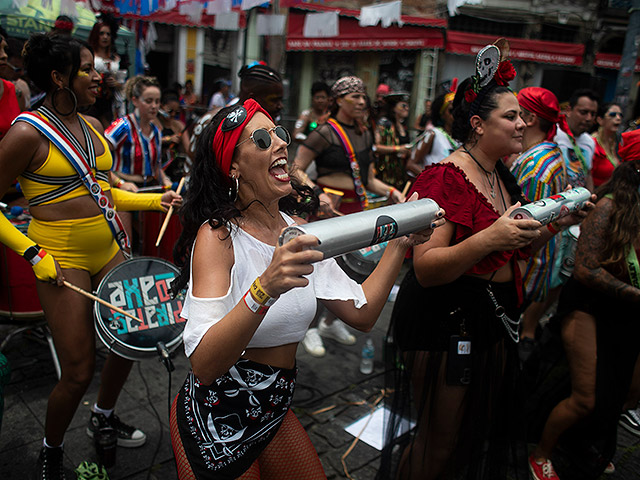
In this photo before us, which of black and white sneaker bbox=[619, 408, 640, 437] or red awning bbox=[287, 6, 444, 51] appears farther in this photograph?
red awning bbox=[287, 6, 444, 51]

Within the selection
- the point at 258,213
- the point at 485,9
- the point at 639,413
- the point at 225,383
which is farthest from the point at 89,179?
the point at 485,9

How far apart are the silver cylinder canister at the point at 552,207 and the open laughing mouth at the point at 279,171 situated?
3.07 feet

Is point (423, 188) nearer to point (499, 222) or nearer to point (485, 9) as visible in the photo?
point (499, 222)

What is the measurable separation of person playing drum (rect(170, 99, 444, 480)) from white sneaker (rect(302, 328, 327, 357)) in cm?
250

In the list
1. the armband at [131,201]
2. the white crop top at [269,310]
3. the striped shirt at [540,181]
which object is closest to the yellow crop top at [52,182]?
the armband at [131,201]

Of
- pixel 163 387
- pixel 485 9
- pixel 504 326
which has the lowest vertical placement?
pixel 163 387

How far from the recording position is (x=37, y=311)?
11.8 ft

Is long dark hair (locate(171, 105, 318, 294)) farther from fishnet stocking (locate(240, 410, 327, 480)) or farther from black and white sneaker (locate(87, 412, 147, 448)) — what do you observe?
black and white sneaker (locate(87, 412, 147, 448))

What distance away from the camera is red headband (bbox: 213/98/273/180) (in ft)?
5.71

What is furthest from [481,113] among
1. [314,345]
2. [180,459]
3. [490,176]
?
[314,345]

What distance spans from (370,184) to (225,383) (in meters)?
3.48

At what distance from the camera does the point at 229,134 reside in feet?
5.73

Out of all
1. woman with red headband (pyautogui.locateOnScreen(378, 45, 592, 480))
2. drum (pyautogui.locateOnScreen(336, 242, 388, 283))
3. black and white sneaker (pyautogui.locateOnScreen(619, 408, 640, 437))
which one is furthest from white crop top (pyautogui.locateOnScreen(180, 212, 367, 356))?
black and white sneaker (pyautogui.locateOnScreen(619, 408, 640, 437))

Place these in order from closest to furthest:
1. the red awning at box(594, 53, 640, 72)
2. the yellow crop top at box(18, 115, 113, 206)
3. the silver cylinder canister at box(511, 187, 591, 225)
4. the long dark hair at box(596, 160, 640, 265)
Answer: the silver cylinder canister at box(511, 187, 591, 225)
the yellow crop top at box(18, 115, 113, 206)
the long dark hair at box(596, 160, 640, 265)
the red awning at box(594, 53, 640, 72)
